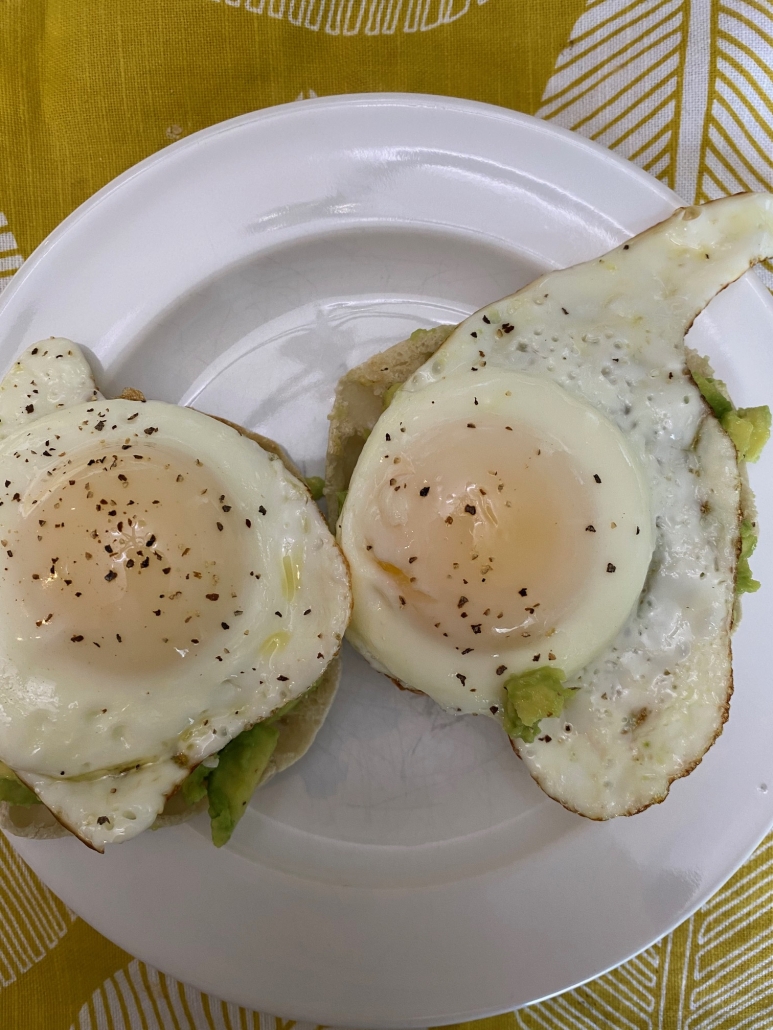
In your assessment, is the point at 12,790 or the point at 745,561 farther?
the point at 745,561

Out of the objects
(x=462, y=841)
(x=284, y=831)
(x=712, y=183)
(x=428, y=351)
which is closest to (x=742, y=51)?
(x=712, y=183)

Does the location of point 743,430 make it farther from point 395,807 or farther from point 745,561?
point 395,807

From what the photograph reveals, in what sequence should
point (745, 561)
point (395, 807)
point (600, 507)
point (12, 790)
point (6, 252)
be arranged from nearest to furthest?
point (600, 507), point (12, 790), point (745, 561), point (395, 807), point (6, 252)

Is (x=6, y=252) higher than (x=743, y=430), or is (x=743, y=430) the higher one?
(x=6, y=252)

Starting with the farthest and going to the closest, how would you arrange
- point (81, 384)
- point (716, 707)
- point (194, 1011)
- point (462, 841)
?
point (194, 1011), point (462, 841), point (81, 384), point (716, 707)

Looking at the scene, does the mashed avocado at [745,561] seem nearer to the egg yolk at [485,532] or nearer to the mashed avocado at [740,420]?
the mashed avocado at [740,420]

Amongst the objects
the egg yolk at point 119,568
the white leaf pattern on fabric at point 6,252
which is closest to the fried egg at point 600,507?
the egg yolk at point 119,568

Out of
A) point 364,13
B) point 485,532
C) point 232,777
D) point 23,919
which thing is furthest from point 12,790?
point 364,13

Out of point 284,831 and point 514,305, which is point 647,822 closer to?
point 284,831
